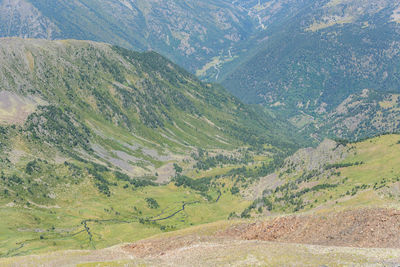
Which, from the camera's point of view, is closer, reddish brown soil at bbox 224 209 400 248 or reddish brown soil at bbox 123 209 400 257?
reddish brown soil at bbox 224 209 400 248

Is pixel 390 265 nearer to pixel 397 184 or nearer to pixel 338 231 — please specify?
pixel 338 231

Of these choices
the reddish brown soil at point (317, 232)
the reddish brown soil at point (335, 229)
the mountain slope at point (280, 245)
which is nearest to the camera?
the mountain slope at point (280, 245)

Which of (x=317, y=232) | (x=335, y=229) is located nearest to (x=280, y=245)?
(x=317, y=232)

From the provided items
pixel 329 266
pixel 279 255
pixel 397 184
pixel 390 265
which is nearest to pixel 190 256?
pixel 279 255

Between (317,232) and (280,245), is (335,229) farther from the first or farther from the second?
(280,245)

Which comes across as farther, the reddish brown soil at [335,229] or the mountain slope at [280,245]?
the reddish brown soil at [335,229]

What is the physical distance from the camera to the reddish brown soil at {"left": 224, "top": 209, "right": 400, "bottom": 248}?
87.4m

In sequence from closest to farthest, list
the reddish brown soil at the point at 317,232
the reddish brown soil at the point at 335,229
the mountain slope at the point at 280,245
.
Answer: the mountain slope at the point at 280,245
the reddish brown soil at the point at 335,229
the reddish brown soil at the point at 317,232

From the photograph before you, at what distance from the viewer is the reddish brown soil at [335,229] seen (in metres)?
87.4

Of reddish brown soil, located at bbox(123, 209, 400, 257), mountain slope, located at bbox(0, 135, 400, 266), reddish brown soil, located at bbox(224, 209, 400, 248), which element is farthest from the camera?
reddish brown soil, located at bbox(123, 209, 400, 257)

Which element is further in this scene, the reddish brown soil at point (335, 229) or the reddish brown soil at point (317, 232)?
the reddish brown soil at point (317, 232)

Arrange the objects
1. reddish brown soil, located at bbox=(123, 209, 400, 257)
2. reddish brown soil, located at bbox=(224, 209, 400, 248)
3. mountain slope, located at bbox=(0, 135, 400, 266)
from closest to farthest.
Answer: mountain slope, located at bbox=(0, 135, 400, 266) → reddish brown soil, located at bbox=(224, 209, 400, 248) → reddish brown soil, located at bbox=(123, 209, 400, 257)

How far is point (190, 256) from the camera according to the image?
3450 inches

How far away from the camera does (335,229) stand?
97.2 metres
